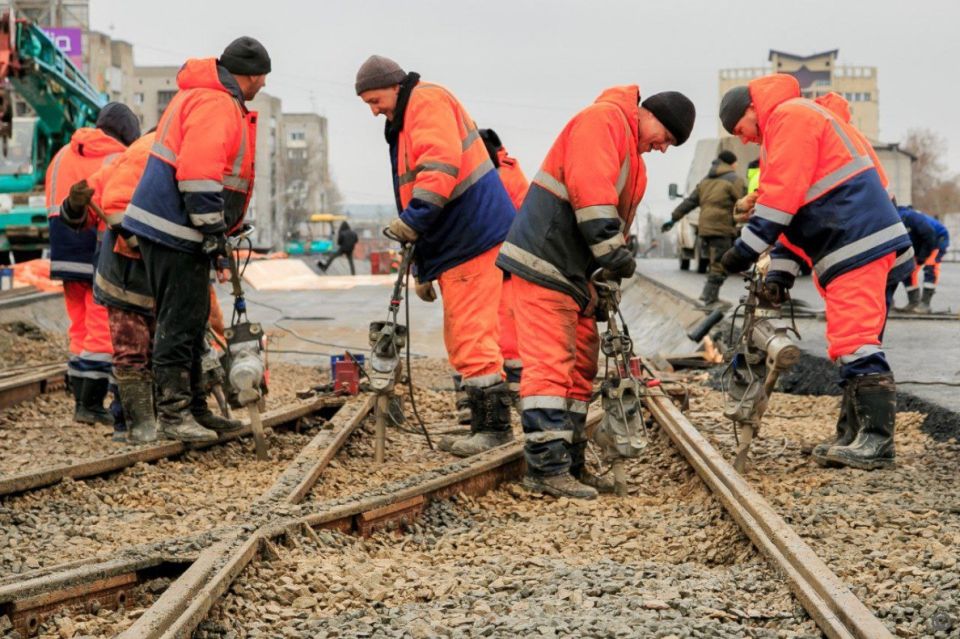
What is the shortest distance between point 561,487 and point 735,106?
7.02 ft

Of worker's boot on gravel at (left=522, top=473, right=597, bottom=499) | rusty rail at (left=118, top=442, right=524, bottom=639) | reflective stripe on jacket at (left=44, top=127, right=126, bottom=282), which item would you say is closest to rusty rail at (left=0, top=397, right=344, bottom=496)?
rusty rail at (left=118, top=442, right=524, bottom=639)

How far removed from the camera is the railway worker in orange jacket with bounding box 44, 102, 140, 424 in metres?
8.09

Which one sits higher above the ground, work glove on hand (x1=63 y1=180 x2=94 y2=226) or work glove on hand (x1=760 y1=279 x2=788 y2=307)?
work glove on hand (x1=63 y1=180 x2=94 y2=226)

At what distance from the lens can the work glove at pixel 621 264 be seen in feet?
18.0

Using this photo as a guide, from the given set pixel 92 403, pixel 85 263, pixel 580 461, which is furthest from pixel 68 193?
pixel 580 461

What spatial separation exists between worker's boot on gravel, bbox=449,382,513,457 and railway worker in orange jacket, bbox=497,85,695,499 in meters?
0.95

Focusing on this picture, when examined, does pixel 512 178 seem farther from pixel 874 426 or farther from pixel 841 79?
pixel 841 79

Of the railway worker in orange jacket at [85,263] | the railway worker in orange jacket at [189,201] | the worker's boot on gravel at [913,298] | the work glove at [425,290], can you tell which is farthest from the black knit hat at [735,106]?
the worker's boot on gravel at [913,298]

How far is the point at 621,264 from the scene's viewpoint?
18.1 feet

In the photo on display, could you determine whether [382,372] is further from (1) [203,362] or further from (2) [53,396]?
(2) [53,396]

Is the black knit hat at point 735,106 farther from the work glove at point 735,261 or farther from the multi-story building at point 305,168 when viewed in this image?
the multi-story building at point 305,168

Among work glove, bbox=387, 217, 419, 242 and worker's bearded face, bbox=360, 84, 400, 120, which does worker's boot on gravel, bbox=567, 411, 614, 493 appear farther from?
worker's bearded face, bbox=360, 84, 400, 120

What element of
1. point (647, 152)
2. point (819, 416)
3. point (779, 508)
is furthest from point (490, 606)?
point (819, 416)

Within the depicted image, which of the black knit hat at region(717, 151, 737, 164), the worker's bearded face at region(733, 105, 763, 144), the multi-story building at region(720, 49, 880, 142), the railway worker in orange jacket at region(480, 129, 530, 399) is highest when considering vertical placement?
the multi-story building at region(720, 49, 880, 142)
